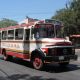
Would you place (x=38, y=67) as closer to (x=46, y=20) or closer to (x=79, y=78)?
(x=46, y=20)

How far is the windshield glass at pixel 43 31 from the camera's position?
1725cm

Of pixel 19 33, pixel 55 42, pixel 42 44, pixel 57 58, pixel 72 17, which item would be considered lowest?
pixel 57 58

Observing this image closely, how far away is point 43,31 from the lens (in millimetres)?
17328

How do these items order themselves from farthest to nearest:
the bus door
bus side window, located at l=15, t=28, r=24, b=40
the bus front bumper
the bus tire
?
bus side window, located at l=15, t=28, r=24, b=40 < the bus door < the bus tire < the bus front bumper

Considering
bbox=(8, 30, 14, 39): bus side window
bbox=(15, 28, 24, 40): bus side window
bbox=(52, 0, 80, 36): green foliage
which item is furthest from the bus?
bbox=(52, 0, 80, 36): green foliage

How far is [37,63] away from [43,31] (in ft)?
6.20

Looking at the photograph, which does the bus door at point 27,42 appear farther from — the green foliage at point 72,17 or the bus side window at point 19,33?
the green foliage at point 72,17

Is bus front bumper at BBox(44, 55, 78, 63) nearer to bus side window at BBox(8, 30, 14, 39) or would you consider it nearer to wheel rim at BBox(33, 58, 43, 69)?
wheel rim at BBox(33, 58, 43, 69)

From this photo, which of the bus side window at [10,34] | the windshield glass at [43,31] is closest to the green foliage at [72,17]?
the bus side window at [10,34]

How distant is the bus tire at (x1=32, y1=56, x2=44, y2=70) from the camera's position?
1667 centimetres

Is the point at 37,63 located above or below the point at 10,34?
below

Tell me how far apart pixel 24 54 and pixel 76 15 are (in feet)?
109

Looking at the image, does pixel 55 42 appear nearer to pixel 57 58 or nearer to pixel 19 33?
pixel 57 58

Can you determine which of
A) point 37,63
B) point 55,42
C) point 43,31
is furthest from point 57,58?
point 43,31
